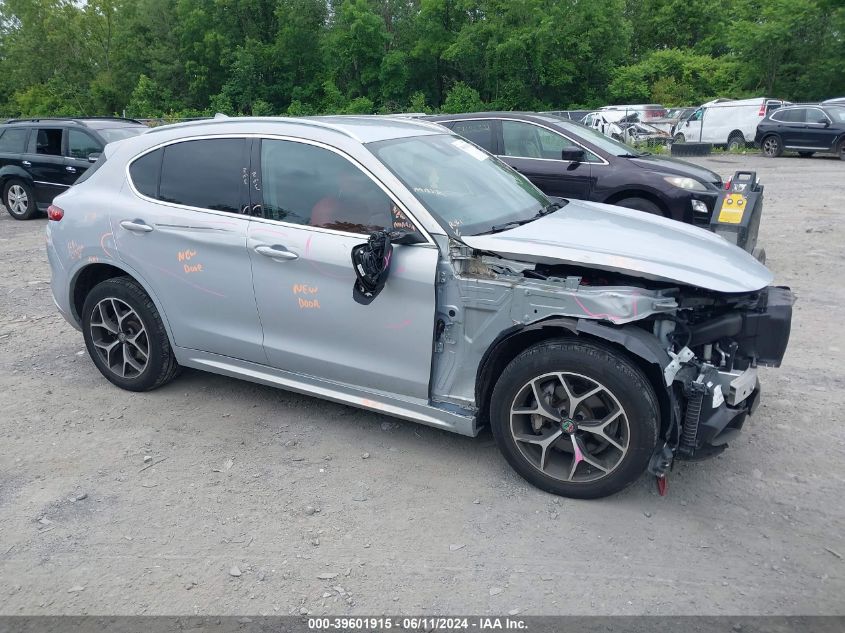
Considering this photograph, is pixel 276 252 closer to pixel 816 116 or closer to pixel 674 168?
pixel 674 168

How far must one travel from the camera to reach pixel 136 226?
465 centimetres

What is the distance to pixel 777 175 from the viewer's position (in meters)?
17.4

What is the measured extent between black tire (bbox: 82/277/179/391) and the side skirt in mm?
168

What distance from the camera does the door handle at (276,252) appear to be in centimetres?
407

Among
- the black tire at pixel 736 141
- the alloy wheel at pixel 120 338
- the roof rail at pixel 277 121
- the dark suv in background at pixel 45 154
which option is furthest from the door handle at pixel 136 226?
the black tire at pixel 736 141

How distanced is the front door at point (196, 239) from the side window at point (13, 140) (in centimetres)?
993

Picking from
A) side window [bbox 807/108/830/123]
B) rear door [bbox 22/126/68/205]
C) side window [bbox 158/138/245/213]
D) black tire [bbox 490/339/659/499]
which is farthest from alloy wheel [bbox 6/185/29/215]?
side window [bbox 807/108/830/123]

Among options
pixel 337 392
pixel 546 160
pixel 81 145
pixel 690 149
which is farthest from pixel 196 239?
pixel 690 149

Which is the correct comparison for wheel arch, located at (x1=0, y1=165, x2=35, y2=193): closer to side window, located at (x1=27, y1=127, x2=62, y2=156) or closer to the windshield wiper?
side window, located at (x1=27, y1=127, x2=62, y2=156)

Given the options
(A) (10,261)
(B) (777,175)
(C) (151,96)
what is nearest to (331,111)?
(C) (151,96)

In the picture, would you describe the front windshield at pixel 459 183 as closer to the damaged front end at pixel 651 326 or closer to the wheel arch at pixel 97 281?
the damaged front end at pixel 651 326

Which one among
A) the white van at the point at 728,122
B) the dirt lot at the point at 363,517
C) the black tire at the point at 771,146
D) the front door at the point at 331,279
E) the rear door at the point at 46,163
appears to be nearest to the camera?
the dirt lot at the point at 363,517

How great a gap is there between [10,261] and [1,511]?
23.5ft

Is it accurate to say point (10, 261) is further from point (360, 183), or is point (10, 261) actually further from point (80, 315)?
point (360, 183)
